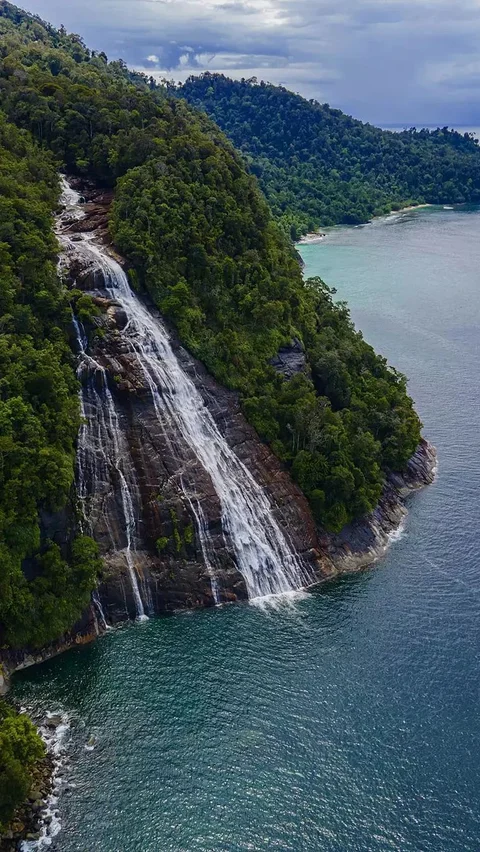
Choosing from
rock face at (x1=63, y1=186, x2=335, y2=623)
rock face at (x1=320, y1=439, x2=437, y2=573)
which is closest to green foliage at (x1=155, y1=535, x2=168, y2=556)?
rock face at (x1=63, y1=186, x2=335, y2=623)

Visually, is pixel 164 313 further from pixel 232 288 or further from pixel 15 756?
pixel 15 756

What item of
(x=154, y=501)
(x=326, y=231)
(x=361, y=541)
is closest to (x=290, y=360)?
(x=361, y=541)

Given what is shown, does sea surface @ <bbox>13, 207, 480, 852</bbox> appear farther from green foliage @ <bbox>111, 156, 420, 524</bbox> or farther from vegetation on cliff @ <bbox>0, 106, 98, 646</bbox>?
green foliage @ <bbox>111, 156, 420, 524</bbox>

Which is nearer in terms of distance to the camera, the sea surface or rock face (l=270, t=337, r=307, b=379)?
the sea surface

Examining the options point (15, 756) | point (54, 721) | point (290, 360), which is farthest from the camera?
point (290, 360)

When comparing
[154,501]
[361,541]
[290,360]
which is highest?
[290,360]

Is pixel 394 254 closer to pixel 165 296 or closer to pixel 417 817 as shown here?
pixel 165 296

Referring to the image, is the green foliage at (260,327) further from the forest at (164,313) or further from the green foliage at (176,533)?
the green foliage at (176,533)
